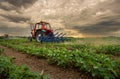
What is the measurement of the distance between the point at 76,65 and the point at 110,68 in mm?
1194

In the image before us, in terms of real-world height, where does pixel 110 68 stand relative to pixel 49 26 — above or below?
below

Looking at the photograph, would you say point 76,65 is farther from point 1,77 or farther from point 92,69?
point 1,77

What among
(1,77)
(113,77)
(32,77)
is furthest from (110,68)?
(1,77)

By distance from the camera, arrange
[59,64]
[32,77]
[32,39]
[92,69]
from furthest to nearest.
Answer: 1. [32,39]
2. [59,64]
3. [92,69]
4. [32,77]

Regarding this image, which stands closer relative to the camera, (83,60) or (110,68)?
(110,68)

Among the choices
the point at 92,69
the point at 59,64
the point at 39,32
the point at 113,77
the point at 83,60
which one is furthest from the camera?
the point at 39,32

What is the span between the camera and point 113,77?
3936 mm

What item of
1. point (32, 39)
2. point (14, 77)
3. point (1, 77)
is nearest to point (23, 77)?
point (14, 77)

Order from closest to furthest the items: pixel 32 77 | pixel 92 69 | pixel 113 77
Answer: pixel 32 77, pixel 113 77, pixel 92 69

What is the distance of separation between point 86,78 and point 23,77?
1646mm

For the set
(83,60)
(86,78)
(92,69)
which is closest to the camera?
(92,69)

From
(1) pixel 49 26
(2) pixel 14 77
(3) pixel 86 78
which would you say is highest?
(1) pixel 49 26

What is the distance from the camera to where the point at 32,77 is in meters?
3.47

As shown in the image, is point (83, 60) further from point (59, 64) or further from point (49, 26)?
point (49, 26)
